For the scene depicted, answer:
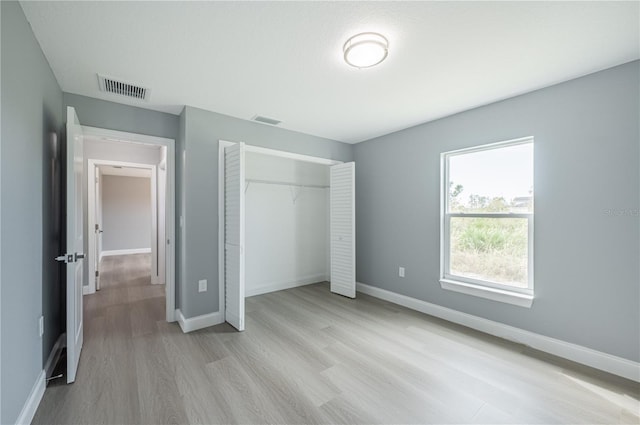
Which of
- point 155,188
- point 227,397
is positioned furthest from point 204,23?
point 155,188

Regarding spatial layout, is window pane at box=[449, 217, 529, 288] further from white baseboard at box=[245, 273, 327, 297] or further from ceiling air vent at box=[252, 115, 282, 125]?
ceiling air vent at box=[252, 115, 282, 125]

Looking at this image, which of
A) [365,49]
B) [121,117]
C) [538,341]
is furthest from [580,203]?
[121,117]

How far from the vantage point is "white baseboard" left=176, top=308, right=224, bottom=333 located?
9.40ft

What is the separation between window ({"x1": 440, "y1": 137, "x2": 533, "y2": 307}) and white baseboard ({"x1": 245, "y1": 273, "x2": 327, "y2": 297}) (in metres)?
2.25

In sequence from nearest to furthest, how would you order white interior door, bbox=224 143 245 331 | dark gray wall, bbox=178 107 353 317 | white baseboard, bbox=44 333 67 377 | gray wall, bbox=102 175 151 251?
white baseboard, bbox=44 333 67 377
white interior door, bbox=224 143 245 331
dark gray wall, bbox=178 107 353 317
gray wall, bbox=102 175 151 251

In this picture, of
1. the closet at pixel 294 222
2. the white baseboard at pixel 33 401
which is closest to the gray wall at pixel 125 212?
the closet at pixel 294 222

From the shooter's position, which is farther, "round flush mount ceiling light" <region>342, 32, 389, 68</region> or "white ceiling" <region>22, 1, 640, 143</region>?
"round flush mount ceiling light" <region>342, 32, 389, 68</region>

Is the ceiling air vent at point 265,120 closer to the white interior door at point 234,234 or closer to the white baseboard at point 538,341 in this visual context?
the white interior door at point 234,234

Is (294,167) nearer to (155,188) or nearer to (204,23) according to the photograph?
(155,188)

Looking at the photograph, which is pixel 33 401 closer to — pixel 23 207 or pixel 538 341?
pixel 23 207

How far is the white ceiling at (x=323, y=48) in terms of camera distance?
60.9 inches

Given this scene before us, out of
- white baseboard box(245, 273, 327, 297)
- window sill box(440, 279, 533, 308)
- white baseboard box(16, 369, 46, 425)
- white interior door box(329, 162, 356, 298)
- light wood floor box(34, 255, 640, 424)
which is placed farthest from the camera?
white baseboard box(245, 273, 327, 297)

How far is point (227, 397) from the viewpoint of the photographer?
1850mm

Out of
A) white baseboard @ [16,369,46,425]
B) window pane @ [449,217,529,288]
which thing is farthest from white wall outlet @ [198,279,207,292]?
window pane @ [449,217,529,288]
